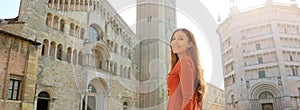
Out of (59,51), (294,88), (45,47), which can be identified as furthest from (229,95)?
(45,47)

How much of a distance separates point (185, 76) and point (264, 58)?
30647mm

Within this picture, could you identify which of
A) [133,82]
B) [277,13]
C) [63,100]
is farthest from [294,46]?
[63,100]

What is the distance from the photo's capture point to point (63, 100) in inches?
605

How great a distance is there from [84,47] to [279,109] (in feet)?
73.3

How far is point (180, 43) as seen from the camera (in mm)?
2164

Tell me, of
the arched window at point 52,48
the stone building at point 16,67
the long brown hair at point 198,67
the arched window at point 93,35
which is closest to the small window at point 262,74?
the arched window at point 93,35

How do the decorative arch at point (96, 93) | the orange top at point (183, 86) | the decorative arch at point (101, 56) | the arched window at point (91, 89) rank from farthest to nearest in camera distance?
the decorative arch at point (101, 56), the arched window at point (91, 89), the decorative arch at point (96, 93), the orange top at point (183, 86)

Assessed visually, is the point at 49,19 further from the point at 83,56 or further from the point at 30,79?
the point at 30,79

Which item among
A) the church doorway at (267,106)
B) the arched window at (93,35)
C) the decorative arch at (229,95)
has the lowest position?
the church doorway at (267,106)

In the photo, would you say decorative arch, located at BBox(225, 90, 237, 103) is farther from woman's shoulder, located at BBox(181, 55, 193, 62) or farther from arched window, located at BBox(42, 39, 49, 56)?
woman's shoulder, located at BBox(181, 55, 193, 62)

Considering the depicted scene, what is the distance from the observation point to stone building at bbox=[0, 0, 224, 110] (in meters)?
12.4

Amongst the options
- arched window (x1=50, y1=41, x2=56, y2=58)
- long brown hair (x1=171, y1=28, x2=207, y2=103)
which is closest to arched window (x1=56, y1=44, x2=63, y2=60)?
arched window (x1=50, y1=41, x2=56, y2=58)

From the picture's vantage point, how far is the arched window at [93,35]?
62.8 ft

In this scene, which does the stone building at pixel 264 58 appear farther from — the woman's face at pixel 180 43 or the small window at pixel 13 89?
the woman's face at pixel 180 43
